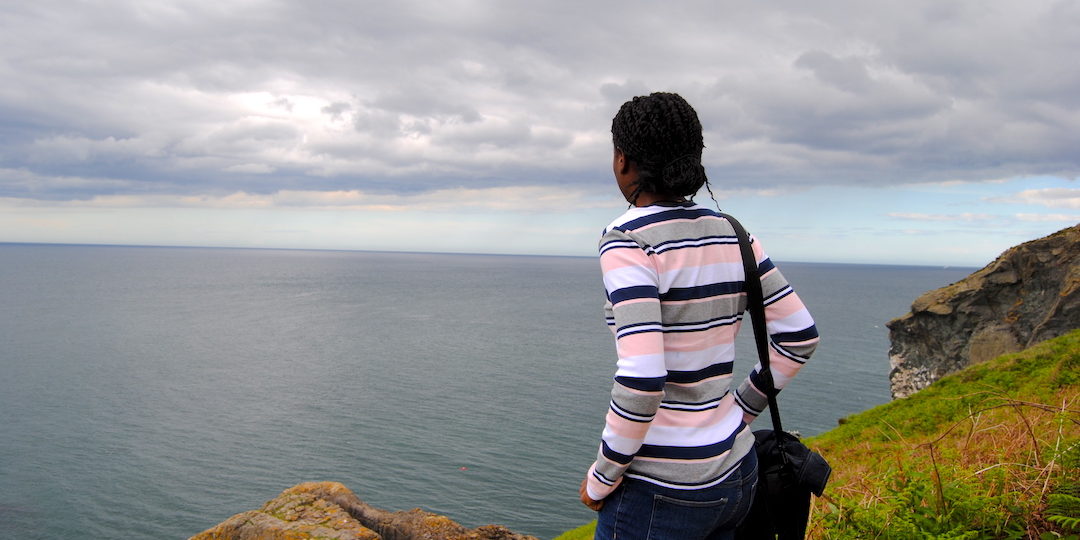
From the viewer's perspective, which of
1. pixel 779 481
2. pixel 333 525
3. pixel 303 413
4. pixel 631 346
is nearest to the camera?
pixel 631 346

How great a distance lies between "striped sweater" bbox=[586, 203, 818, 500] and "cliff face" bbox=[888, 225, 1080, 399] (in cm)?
3371

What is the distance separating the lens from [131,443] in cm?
4003

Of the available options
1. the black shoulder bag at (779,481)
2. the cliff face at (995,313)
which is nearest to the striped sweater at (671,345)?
the black shoulder bag at (779,481)

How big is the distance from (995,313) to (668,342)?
38644 mm

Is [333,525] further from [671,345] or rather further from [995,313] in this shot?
[995,313]

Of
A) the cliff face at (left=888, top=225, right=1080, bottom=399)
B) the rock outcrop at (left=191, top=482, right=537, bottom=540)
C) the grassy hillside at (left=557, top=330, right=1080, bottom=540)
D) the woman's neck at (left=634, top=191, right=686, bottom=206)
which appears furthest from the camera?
the cliff face at (left=888, top=225, right=1080, bottom=399)

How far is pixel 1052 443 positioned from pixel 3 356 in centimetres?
8067

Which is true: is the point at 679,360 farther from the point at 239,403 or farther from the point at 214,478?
the point at 239,403

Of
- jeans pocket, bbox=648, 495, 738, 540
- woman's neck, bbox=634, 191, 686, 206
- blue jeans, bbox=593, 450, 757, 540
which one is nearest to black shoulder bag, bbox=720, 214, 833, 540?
blue jeans, bbox=593, 450, 757, 540

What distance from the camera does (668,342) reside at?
269cm

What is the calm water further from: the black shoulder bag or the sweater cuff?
the sweater cuff

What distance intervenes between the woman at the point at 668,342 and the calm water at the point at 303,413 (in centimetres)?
2854

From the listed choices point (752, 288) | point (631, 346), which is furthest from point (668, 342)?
point (752, 288)

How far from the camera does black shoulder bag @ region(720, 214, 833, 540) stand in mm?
3271
